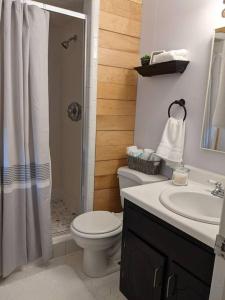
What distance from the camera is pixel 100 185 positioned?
2189 mm

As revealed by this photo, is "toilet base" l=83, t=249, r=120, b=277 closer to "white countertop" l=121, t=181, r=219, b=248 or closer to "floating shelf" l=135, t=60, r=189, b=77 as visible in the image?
"white countertop" l=121, t=181, r=219, b=248

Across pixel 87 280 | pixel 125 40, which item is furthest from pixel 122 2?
pixel 87 280

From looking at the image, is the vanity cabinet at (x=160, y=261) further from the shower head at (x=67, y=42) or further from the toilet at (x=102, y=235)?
the shower head at (x=67, y=42)

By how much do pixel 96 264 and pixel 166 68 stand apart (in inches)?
62.2

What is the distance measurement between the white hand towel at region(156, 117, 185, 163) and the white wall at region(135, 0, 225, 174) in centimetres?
5

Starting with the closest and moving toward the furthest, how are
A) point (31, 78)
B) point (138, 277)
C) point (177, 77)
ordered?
point (138, 277), point (31, 78), point (177, 77)

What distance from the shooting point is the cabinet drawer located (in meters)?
1.01

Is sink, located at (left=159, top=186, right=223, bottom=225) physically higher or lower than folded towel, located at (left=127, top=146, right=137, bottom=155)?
lower

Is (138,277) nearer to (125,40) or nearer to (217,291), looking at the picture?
(217,291)

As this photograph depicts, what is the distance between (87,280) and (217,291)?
1.32 metres

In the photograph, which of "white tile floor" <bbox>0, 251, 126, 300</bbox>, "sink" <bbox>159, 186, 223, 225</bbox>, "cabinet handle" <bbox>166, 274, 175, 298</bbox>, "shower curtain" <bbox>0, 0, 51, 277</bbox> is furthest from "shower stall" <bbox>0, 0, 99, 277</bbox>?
"cabinet handle" <bbox>166, 274, 175, 298</bbox>

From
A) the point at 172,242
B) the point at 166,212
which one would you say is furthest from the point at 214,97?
the point at 172,242

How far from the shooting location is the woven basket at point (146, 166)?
1.90m

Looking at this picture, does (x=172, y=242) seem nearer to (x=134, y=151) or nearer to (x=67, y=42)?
(x=134, y=151)
